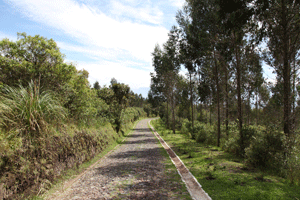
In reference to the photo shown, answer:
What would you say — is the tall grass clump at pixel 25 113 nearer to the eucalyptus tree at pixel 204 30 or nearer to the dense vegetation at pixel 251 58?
the dense vegetation at pixel 251 58

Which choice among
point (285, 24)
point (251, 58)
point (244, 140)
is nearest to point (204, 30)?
point (251, 58)

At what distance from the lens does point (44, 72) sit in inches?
361

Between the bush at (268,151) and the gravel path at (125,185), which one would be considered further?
the bush at (268,151)

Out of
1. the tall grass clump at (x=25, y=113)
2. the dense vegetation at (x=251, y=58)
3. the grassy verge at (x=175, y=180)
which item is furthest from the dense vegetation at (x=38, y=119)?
the dense vegetation at (x=251, y=58)

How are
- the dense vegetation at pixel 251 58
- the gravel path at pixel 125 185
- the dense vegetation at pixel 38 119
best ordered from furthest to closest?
the dense vegetation at pixel 251 58 < the gravel path at pixel 125 185 < the dense vegetation at pixel 38 119

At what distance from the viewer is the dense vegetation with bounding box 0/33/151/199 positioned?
5.02 m

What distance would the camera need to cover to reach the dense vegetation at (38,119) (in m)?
5.02

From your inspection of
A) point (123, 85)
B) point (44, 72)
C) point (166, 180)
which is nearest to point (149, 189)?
point (166, 180)

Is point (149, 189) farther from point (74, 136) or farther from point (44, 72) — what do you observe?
point (44, 72)

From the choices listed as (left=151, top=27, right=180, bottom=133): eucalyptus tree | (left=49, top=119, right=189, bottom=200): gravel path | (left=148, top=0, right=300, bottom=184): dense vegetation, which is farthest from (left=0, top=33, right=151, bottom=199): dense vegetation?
(left=151, top=27, right=180, bottom=133): eucalyptus tree

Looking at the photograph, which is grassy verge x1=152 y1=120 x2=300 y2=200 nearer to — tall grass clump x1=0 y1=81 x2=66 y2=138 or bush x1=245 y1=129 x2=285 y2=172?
bush x1=245 y1=129 x2=285 y2=172

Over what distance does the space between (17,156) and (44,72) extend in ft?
17.2

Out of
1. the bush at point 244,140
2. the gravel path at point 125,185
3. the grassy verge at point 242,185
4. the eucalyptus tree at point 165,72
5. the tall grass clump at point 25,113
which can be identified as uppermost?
the eucalyptus tree at point 165,72

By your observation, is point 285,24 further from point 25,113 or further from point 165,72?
point 165,72
